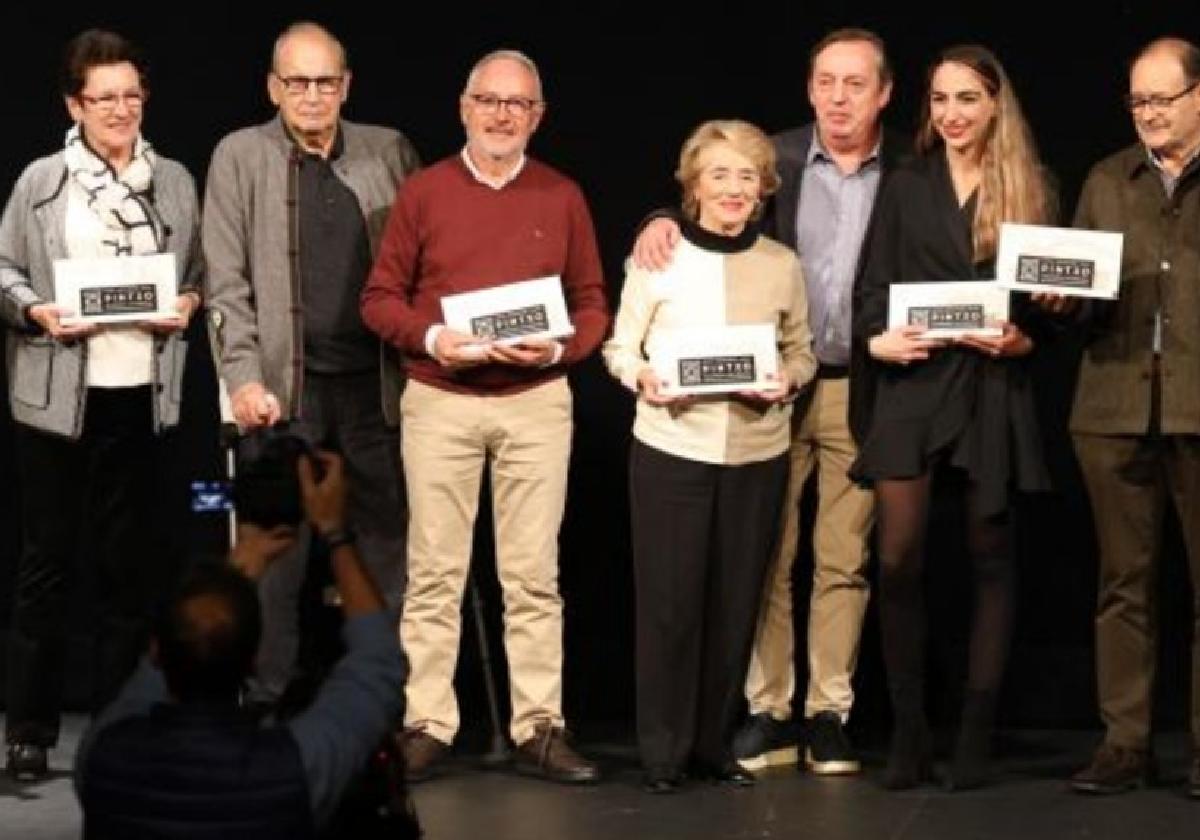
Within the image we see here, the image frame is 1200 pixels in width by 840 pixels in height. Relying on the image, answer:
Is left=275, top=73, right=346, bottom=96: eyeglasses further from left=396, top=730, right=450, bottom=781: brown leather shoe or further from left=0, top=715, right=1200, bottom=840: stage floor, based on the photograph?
left=0, top=715, right=1200, bottom=840: stage floor

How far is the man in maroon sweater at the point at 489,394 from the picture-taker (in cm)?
654

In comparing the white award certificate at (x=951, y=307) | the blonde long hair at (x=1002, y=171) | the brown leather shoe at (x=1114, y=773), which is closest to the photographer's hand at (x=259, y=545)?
the white award certificate at (x=951, y=307)

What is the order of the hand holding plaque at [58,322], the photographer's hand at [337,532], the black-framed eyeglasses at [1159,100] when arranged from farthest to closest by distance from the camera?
the hand holding plaque at [58,322], the black-framed eyeglasses at [1159,100], the photographer's hand at [337,532]

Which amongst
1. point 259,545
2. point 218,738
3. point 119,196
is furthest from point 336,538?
point 119,196

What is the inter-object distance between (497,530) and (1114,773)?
4.85 feet

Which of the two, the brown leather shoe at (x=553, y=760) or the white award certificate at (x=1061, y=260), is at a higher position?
the white award certificate at (x=1061, y=260)

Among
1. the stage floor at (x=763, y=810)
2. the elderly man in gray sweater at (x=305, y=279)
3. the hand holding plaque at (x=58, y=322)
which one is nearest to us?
the stage floor at (x=763, y=810)

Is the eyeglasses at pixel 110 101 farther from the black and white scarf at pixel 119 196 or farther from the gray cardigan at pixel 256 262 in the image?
the gray cardigan at pixel 256 262

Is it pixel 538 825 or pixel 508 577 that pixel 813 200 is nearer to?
pixel 508 577

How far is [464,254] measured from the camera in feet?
21.5

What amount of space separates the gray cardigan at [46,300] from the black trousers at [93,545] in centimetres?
6

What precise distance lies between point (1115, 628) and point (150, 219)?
2.31 m

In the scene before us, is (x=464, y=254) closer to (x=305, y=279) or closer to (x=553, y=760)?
(x=305, y=279)

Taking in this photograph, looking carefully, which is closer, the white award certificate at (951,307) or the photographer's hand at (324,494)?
the photographer's hand at (324,494)
